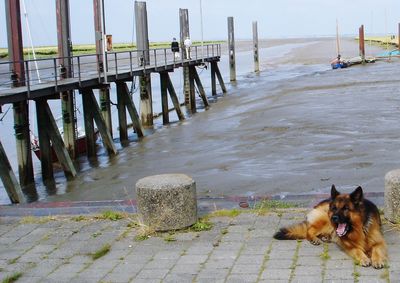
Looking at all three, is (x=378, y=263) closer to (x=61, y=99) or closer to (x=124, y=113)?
(x=61, y=99)

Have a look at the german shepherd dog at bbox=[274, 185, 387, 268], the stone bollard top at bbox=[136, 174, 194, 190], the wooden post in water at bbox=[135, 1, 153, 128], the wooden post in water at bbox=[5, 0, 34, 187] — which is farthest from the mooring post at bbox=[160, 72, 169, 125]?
the german shepherd dog at bbox=[274, 185, 387, 268]

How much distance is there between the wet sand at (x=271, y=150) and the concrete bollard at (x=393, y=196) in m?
3.77

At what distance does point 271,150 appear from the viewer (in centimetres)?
1478

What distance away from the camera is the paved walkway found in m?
5.12

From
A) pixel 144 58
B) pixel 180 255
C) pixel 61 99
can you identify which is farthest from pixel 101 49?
pixel 180 255

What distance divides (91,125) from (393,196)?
13.0 m

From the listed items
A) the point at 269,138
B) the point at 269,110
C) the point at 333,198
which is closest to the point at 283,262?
the point at 333,198

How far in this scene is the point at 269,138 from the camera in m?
16.5

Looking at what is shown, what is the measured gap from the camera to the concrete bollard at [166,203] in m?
6.30

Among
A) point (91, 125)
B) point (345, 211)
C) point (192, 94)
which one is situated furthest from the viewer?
point (192, 94)

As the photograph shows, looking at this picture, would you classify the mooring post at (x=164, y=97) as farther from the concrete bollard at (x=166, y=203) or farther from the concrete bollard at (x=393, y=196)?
the concrete bollard at (x=393, y=196)

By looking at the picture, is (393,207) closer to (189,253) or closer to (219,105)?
(189,253)

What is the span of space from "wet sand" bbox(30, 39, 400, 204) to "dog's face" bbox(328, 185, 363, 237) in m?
4.81

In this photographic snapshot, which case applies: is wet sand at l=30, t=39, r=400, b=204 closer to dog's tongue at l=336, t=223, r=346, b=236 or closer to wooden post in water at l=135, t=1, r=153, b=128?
wooden post in water at l=135, t=1, r=153, b=128
